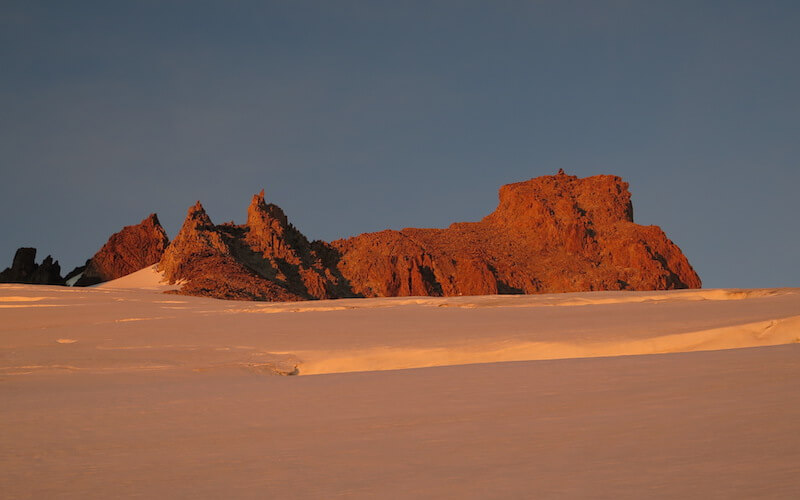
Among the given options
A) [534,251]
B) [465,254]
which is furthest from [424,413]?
[534,251]

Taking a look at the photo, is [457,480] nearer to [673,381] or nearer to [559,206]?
[673,381]

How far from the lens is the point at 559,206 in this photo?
72.2 m

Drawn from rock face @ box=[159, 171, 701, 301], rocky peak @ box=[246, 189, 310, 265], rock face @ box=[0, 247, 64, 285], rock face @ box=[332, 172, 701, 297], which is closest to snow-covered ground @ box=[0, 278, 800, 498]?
rock face @ box=[159, 171, 701, 301]

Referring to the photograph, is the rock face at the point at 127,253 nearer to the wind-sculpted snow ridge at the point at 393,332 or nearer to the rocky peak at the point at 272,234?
the rocky peak at the point at 272,234

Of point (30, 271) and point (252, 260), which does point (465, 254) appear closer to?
point (252, 260)

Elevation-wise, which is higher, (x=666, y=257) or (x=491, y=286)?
(x=666, y=257)

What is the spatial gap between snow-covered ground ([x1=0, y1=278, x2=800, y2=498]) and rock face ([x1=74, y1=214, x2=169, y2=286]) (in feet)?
122

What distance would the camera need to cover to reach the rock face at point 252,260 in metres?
39.2

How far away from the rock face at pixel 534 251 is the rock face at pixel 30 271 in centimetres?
1930

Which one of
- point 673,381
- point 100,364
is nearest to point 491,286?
point 100,364

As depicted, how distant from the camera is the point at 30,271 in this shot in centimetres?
4603

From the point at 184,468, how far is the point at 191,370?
235 inches

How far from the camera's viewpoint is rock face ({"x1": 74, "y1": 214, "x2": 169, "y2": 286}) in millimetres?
47562

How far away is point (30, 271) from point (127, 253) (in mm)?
5485
